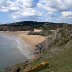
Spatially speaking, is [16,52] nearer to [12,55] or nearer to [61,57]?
[12,55]

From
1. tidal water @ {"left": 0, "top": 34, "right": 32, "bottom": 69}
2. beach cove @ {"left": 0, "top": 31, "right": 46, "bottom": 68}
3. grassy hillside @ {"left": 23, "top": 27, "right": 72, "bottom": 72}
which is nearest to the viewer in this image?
grassy hillside @ {"left": 23, "top": 27, "right": 72, "bottom": 72}

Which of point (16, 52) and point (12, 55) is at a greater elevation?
point (12, 55)

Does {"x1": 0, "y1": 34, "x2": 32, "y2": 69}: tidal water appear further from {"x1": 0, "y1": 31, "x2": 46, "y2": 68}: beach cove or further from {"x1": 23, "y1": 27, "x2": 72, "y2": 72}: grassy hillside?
{"x1": 23, "y1": 27, "x2": 72, "y2": 72}: grassy hillside

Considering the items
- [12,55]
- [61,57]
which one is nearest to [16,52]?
[12,55]

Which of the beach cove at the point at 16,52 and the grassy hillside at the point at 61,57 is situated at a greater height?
the grassy hillside at the point at 61,57

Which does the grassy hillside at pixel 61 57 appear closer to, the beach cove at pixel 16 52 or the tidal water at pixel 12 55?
the tidal water at pixel 12 55

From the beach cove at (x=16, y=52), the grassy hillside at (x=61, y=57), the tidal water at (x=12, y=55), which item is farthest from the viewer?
the beach cove at (x=16, y=52)

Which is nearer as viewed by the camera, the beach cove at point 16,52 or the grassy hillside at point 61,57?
the grassy hillside at point 61,57

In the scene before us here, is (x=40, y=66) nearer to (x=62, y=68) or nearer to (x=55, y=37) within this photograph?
(x=62, y=68)

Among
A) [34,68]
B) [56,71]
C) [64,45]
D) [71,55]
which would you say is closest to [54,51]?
[64,45]

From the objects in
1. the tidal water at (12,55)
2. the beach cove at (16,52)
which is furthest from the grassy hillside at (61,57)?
the beach cove at (16,52)

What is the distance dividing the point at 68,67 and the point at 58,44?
355 inches

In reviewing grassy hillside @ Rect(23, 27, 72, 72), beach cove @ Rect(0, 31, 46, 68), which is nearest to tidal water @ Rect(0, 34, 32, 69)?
beach cove @ Rect(0, 31, 46, 68)

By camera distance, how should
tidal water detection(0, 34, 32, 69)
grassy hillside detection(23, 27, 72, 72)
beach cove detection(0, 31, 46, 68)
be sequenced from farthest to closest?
beach cove detection(0, 31, 46, 68), tidal water detection(0, 34, 32, 69), grassy hillside detection(23, 27, 72, 72)
